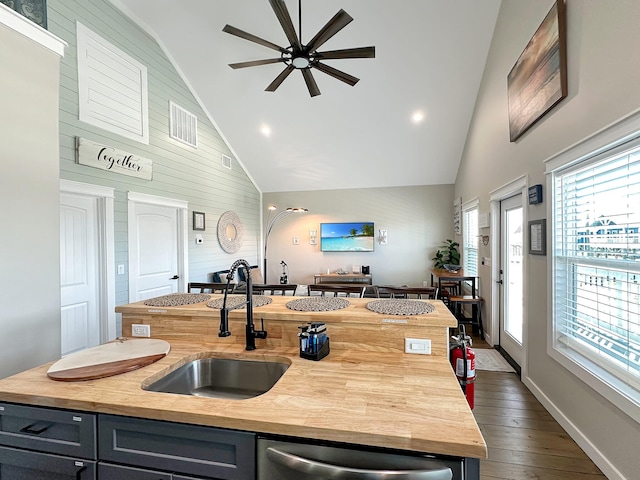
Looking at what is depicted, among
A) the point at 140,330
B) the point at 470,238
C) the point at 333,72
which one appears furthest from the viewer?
the point at 470,238

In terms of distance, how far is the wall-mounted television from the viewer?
6.75 meters

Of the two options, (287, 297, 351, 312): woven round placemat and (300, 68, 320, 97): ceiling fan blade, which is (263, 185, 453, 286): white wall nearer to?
(300, 68, 320, 97): ceiling fan blade

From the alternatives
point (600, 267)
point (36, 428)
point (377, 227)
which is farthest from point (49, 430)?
point (377, 227)

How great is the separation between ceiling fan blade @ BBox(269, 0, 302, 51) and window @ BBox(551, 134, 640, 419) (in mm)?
2452

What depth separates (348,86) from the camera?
4469mm

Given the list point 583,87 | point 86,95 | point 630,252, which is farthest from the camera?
point 86,95

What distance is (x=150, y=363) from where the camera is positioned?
1.36 m

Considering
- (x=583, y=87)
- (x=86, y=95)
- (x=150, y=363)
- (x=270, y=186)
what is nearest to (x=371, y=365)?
(x=150, y=363)

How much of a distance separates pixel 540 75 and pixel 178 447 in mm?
3391

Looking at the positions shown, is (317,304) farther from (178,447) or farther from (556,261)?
(556,261)

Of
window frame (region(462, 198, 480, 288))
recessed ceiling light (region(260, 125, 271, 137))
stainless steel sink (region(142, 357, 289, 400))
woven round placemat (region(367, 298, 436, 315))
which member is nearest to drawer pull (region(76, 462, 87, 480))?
stainless steel sink (region(142, 357, 289, 400))

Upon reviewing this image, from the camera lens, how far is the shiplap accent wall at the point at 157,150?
2893mm

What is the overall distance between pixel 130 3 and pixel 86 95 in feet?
4.45

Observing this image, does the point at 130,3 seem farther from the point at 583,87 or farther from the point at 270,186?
the point at 583,87
